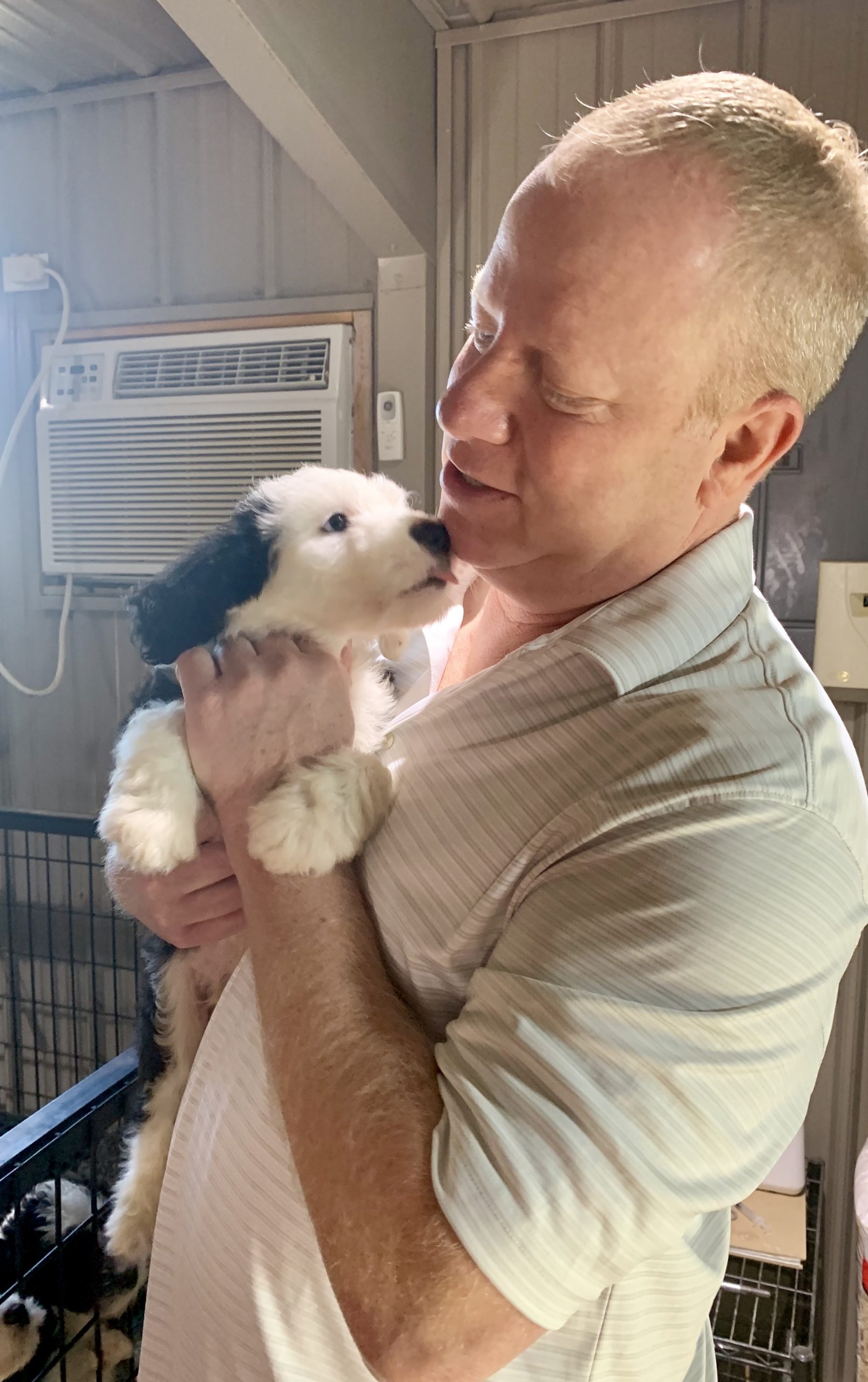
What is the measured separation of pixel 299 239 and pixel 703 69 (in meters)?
1.11

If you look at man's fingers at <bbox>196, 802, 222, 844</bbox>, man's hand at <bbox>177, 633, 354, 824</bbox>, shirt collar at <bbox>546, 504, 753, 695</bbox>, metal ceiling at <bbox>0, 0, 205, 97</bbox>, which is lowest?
man's fingers at <bbox>196, 802, 222, 844</bbox>

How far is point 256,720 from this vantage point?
40.1 inches

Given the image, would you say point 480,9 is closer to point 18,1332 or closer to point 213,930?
point 213,930

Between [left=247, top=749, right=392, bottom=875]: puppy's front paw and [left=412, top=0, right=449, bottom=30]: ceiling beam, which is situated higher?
[left=412, top=0, right=449, bottom=30]: ceiling beam

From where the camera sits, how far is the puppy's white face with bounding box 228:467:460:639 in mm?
1100

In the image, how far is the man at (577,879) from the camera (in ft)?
1.87

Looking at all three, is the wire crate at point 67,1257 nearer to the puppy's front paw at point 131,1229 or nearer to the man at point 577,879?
the puppy's front paw at point 131,1229

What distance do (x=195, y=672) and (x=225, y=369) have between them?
1744 millimetres

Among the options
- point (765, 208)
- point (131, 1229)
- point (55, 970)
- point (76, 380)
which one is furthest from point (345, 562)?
point (55, 970)

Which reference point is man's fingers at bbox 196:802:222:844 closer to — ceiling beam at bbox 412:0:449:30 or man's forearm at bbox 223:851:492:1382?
man's forearm at bbox 223:851:492:1382

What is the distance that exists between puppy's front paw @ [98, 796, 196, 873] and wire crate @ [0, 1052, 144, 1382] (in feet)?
1.83

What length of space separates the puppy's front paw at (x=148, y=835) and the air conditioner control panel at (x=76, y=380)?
6.58ft

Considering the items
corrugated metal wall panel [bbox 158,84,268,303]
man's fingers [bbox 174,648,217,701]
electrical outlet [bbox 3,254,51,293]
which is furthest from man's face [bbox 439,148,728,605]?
electrical outlet [bbox 3,254,51,293]

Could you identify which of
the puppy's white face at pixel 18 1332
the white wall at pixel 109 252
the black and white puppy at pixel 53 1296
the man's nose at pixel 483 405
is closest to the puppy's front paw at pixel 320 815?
the man's nose at pixel 483 405
